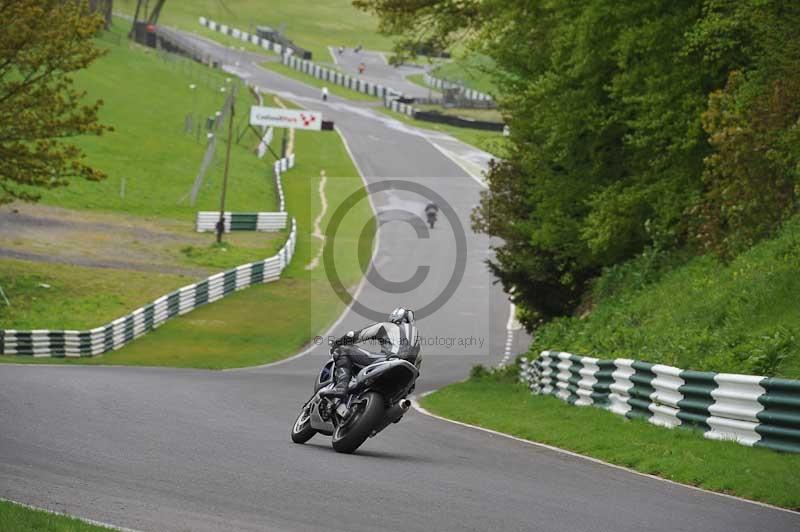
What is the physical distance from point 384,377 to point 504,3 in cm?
1798

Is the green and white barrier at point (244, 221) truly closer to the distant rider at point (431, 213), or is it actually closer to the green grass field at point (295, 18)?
the distant rider at point (431, 213)

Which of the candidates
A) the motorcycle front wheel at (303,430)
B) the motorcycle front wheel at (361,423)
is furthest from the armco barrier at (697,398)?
the motorcycle front wheel at (303,430)

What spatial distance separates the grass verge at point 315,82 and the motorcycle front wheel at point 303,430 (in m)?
97.5

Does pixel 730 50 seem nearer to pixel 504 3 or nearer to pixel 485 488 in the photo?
pixel 504 3

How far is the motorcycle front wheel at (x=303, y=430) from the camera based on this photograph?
13.6 m

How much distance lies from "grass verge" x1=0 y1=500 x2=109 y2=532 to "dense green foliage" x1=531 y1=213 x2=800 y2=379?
8683mm

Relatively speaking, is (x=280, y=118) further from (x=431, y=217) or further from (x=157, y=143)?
(x=431, y=217)

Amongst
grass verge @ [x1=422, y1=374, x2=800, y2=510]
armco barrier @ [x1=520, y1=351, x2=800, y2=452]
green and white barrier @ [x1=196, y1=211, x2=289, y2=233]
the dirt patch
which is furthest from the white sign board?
armco barrier @ [x1=520, y1=351, x2=800, y2=452]

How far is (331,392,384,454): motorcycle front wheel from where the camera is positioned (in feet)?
40.9

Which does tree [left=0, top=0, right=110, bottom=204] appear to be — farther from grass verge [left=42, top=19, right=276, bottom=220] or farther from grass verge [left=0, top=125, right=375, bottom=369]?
grass verge [left=42, top=19, right=276, bottom=220]

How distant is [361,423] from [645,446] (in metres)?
3.41

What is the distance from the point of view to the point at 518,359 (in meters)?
27.6

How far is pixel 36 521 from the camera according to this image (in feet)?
25.2

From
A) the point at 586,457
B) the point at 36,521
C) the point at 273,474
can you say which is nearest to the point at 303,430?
the point at 273,474
